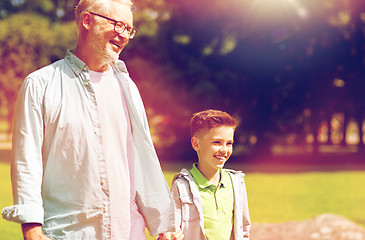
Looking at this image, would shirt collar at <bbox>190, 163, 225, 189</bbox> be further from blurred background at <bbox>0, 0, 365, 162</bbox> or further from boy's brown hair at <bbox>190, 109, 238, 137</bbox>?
blurred background at <bbox>0, 0, 365, 162</bbox>

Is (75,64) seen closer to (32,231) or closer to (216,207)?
(32,231)

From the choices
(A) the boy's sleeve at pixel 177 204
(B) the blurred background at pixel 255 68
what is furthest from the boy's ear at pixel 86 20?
(B) the blurred background at pixel 255 68

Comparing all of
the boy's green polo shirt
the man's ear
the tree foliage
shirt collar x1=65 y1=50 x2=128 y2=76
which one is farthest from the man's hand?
the tree foliage

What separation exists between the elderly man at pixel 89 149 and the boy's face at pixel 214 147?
3.39ft

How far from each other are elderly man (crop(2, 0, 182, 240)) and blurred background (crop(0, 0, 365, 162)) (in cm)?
2265

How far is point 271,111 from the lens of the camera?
28.4 meters

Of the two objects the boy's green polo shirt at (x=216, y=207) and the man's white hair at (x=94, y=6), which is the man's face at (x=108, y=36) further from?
the boy's green polo shirt at (x=216, y=207)

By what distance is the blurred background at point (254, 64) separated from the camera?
87.8 feet

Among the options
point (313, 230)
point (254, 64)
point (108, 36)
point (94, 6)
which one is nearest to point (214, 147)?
point (108, 36)

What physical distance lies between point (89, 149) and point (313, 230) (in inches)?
263

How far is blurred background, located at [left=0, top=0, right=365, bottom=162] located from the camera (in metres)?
26.8

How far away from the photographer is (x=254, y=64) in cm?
2719

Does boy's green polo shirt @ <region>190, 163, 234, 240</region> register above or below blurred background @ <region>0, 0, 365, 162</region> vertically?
below

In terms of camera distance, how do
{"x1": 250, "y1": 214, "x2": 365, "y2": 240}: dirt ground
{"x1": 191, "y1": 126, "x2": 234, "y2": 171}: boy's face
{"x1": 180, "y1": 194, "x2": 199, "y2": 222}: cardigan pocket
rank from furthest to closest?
{"x1": 250, "y1": 214, "x2": 365, "y2": 240}: dirt ground
{"x1": 191, "y1": 126, "x2": 234, "y2": 171}: boy's face
{"x1": 180, "y1": 194, "x2": 199, "y2": 222}: cardigan pocket
